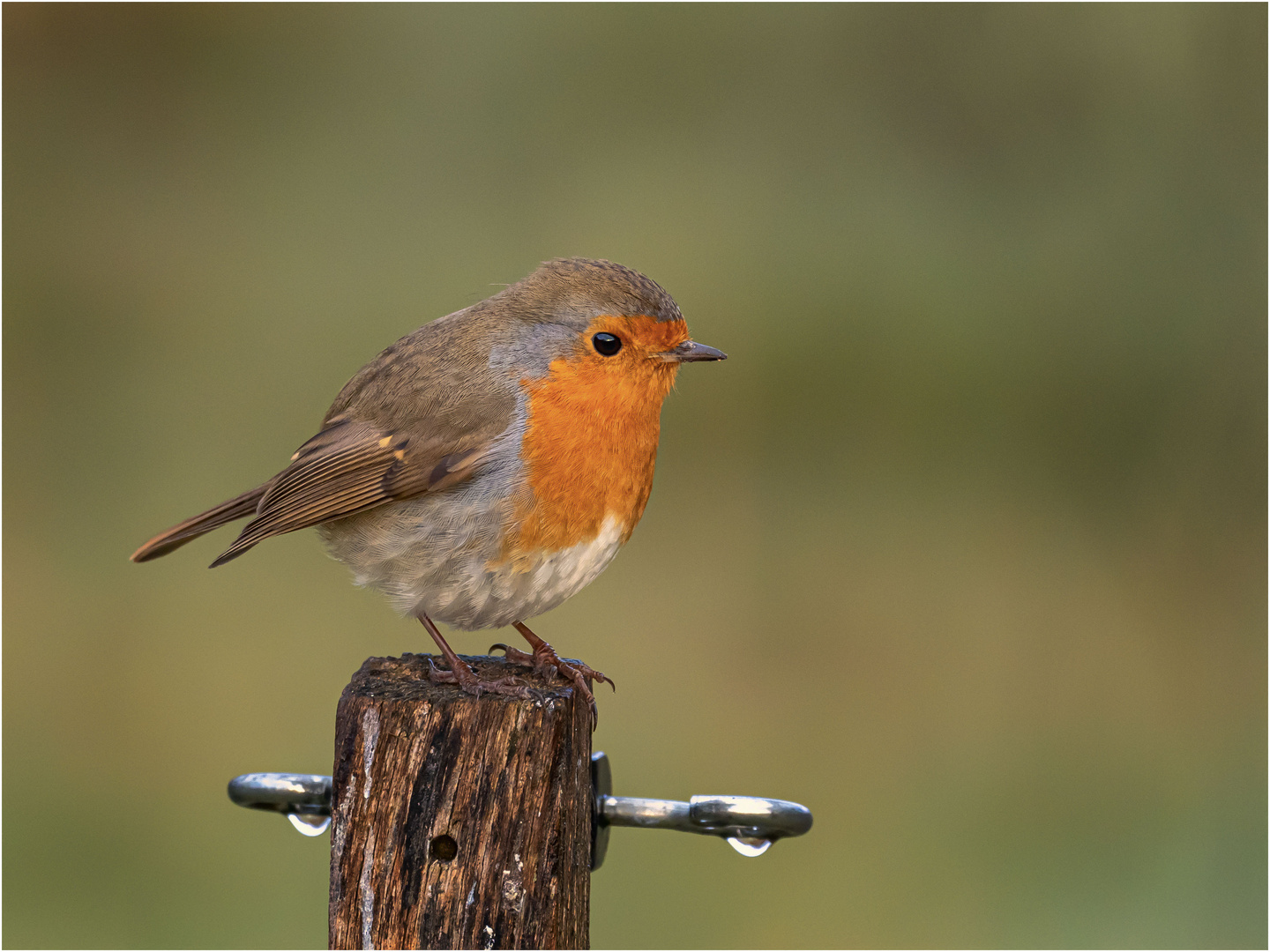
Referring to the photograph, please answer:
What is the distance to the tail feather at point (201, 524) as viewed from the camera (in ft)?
9.20

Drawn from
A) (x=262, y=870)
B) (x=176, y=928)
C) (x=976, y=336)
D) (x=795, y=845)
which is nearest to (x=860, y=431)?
(x=976, y=336)

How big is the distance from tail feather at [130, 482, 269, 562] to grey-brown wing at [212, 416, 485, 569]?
12 cm

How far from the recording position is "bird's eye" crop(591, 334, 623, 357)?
2.54m

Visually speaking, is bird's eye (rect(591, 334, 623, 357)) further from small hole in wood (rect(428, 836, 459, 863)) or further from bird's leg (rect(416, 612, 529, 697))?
small hole in wood (rect(428, 836, 459, 863))

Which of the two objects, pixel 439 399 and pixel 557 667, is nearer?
pixel 557 667

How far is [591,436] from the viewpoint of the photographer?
2494 millimetres

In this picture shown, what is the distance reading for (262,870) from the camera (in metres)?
4.41

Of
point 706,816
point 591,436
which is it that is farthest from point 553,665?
point 706,816

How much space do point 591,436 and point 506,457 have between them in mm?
173

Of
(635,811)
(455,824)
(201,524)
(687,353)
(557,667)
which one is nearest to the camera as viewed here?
(455,824)

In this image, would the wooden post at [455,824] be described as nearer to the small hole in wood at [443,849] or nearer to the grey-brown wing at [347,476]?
the small hole in wood at [443,849]

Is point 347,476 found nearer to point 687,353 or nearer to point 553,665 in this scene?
point 553,665

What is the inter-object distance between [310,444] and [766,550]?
2.71 metres

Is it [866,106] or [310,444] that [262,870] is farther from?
[866,106]
